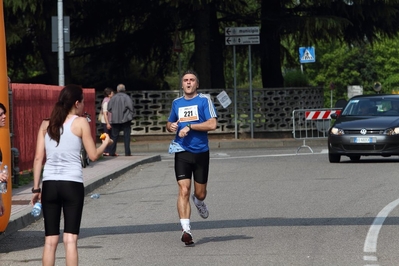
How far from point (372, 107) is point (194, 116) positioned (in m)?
13.3

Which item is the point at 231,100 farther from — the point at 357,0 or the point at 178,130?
the point at 178,130

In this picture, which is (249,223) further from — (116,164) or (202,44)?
(202,44)

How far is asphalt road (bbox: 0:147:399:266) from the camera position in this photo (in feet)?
33.4

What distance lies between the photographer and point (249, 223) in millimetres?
12852

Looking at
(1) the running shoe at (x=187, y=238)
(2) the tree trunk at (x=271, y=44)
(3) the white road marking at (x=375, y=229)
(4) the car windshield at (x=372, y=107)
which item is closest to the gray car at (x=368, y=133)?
(4) the car windshield at (x=372, y=107)

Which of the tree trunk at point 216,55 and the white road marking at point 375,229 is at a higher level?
the tree trunk at point 216,55

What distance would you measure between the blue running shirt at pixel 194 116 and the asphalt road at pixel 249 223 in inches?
39.5

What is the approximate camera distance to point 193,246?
36.0ft

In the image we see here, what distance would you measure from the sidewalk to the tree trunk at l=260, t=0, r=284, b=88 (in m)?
3.23

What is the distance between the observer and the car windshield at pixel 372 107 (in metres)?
23.8

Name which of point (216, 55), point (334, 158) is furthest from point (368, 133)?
point (216, 55)

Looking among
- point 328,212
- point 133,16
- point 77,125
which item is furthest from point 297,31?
point 77,125

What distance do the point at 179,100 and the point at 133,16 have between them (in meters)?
24.0

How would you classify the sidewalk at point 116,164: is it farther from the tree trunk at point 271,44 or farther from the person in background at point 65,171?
the person in background at point 65,171
